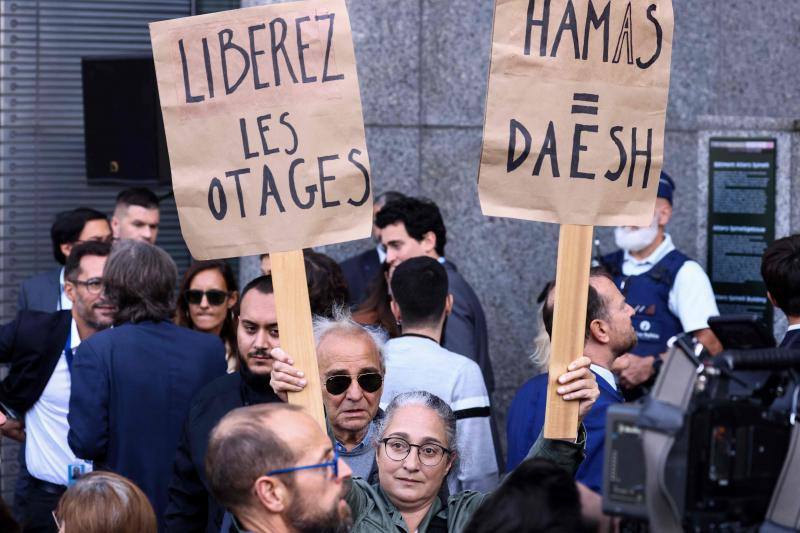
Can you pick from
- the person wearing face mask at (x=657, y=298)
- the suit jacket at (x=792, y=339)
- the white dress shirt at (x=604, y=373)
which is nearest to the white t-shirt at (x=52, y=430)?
the white dress shirt at (x=604, y=373)

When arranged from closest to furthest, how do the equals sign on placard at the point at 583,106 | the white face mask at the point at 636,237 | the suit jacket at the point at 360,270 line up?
the equals sign on placard at the point at 583,106
the white face mask at the point at 636,237
the suit jacket at the point at 360,270

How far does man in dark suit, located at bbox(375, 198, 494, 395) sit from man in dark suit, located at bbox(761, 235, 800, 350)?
6.13ft

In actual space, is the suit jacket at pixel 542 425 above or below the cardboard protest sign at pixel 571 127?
below

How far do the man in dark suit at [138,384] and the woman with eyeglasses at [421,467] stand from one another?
1434mm

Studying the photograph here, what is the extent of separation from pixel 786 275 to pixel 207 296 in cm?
296

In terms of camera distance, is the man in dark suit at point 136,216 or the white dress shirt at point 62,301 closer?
the white dress shirt at point 62,301

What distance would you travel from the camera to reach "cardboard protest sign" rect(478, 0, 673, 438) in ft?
12.5

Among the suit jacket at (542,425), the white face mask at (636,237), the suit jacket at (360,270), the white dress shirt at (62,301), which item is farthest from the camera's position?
the suit jacket at (360,270)

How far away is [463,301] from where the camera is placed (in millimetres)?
6543

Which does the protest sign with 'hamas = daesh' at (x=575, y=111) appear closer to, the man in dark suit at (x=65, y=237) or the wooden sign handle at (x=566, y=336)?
the wooden sign handle at (x=566, y=336)

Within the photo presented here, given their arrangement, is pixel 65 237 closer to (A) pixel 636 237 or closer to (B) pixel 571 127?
(A) pixel 636 237

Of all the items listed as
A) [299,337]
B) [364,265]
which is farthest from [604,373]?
[364,265]

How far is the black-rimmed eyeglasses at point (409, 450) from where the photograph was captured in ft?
12.9

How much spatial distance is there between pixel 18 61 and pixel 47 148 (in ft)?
1.98
